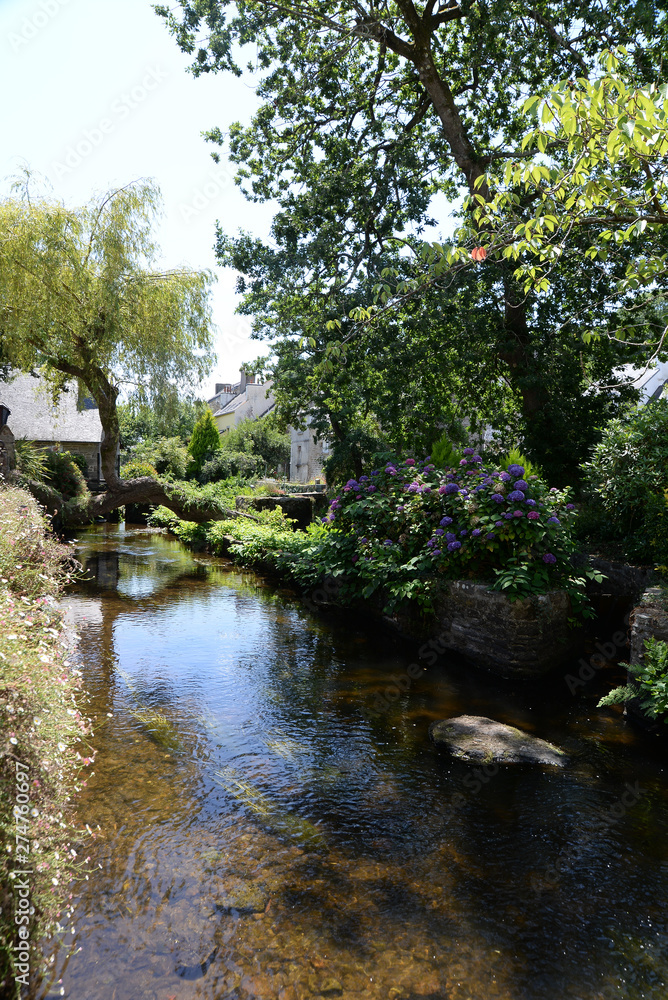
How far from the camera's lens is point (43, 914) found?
2.27 meters

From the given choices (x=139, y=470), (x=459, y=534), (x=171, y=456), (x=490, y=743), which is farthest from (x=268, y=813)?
(x=139, y=470)

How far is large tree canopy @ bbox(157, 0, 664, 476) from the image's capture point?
1017 centimetres

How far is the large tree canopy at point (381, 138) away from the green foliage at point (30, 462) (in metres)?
6.93

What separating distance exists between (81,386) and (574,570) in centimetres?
1380

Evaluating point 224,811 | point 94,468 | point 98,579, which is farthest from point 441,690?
point 94,468

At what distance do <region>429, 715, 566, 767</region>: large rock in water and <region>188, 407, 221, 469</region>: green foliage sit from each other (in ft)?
79.9

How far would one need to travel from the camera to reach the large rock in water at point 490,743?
14.6 feet

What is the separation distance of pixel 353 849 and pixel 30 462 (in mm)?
14251

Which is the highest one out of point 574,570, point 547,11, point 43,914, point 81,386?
point 547,11

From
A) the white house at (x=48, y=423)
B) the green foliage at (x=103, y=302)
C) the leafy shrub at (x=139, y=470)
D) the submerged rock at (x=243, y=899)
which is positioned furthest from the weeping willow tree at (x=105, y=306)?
the submerged rock at (x=243, y=899)

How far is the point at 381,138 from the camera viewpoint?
11.7 m

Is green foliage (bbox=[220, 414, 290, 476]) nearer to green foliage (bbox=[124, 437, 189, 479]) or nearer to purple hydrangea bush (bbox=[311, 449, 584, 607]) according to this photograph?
green foliage (bbox=[124, 437, 189, 479])

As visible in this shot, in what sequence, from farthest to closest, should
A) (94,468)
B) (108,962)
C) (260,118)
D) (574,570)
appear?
(94,468)
(260,118)
(574,570)
(108,962)

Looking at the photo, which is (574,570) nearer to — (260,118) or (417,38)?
(417,38)
